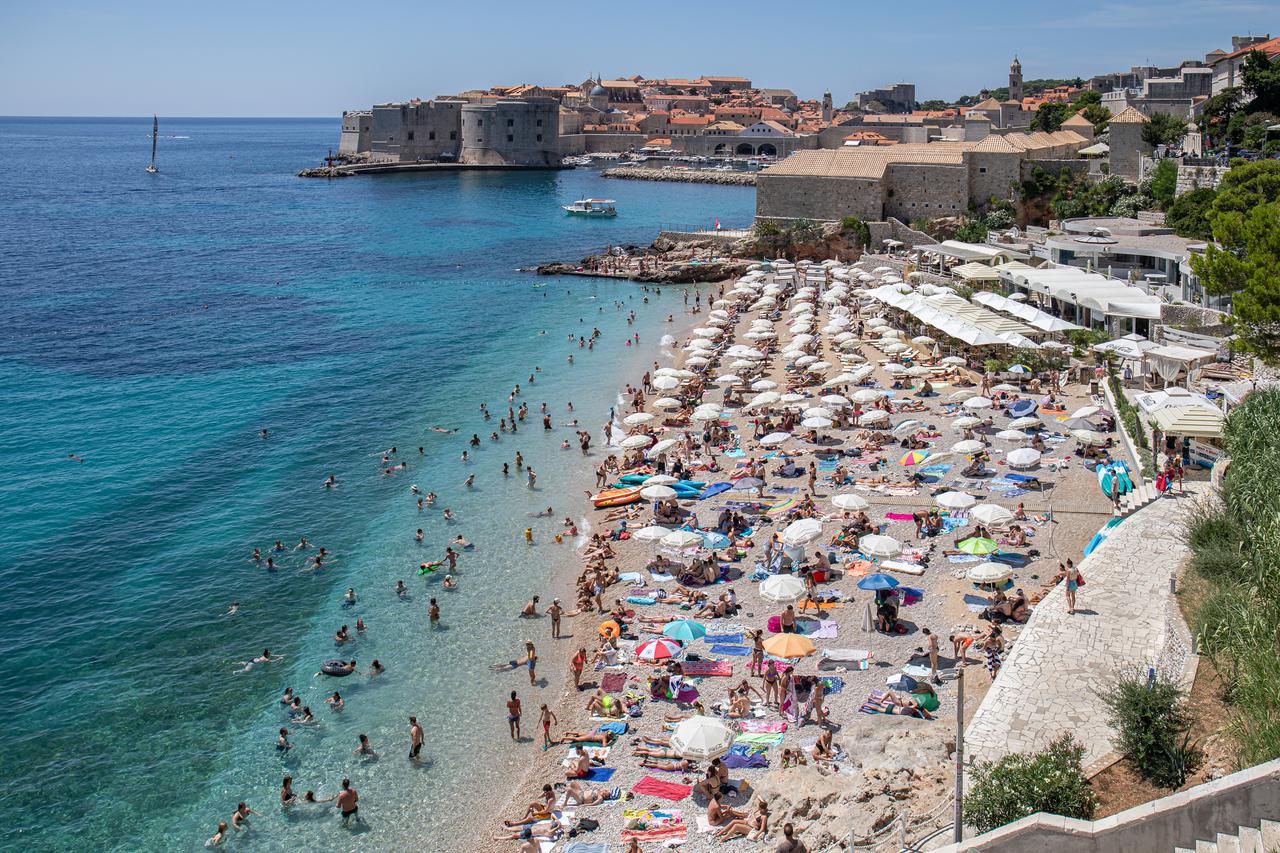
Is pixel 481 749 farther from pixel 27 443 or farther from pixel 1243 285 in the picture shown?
pixel 27 443

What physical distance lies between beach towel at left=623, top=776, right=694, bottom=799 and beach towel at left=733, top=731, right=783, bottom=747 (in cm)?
86

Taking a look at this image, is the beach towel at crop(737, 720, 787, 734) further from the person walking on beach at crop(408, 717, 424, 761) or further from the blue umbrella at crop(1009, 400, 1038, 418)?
the blue umbrella at crop(1009, 400, 1038, 418)

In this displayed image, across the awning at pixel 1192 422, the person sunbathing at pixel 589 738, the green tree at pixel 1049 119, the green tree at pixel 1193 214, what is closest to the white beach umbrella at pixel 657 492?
the person sunbathing at pixel 589 738

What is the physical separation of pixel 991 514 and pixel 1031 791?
27.2ft

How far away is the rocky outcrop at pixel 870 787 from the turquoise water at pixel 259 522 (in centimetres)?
363

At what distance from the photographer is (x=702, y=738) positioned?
37.2 feet

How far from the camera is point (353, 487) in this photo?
72.2ft

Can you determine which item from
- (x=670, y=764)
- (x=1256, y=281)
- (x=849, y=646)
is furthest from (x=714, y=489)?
(x=1256, y=281)

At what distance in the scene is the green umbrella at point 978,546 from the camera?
50.8 feet

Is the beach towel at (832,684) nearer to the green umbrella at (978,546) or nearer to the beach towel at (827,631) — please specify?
the beach towel at (827,631)

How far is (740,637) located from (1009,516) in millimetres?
4717

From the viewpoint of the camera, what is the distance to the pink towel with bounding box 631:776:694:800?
11.3 meters

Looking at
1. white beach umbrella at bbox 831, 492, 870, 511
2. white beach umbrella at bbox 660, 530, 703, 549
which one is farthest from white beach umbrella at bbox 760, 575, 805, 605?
white beach umbrella at bbox 831, 492, 870, 511

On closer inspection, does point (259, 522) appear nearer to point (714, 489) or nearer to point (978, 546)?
point (714, 489)
